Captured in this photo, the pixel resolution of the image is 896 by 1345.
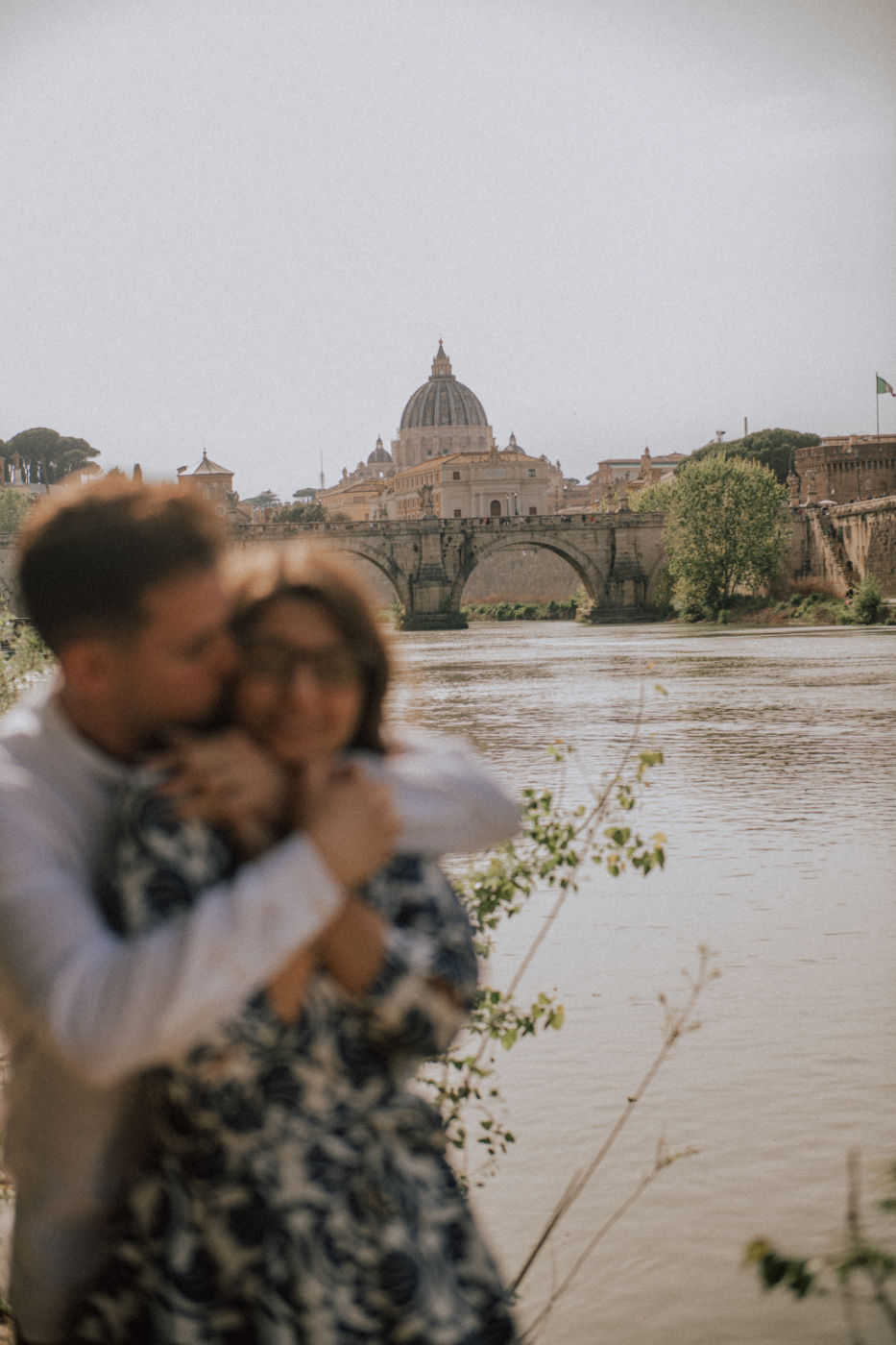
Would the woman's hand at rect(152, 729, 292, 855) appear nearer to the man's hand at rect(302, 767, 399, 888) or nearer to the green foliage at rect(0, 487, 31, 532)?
the man's hand at rect(302, 767, 399, 888)

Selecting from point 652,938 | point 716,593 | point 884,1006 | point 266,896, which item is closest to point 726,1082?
point 884,1006

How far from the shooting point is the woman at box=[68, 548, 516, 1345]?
0.98 m

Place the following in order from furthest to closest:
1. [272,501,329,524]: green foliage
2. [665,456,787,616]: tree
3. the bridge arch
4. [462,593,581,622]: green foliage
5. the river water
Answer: [272,501,329,524]: green foliage → [462,593,581,622]: green foliage → the bridge arch → [665,456,787,616]: tree → the river water

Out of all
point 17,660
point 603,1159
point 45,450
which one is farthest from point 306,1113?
point 45,450

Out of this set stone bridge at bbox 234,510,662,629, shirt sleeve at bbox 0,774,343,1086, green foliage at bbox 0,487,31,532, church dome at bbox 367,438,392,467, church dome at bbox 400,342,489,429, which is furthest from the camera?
church dome at bbox 367,438,392,467

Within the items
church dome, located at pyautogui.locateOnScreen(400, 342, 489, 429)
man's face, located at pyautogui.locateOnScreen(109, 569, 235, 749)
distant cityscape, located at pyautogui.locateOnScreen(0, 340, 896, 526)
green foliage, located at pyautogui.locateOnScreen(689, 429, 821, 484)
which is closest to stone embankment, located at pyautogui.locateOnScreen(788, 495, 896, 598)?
distant cityscape, located at pyautogui.locateOnScreen(0, 340, 896, 526)

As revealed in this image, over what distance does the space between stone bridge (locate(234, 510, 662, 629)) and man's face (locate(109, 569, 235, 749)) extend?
4143 cm

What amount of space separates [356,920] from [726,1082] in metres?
2.90

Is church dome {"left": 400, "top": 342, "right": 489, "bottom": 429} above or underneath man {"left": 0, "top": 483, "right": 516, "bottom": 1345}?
above

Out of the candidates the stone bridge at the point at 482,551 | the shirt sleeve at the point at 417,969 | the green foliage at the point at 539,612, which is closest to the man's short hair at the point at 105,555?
the shirt sleeve at the point at 417,969

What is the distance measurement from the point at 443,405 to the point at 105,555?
10006 cm

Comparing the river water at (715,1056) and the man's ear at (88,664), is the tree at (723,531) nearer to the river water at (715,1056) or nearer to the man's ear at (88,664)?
the river water at (715,1056)

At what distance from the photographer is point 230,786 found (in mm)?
953

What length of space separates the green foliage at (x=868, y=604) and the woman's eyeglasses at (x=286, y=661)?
2718 centimetres
